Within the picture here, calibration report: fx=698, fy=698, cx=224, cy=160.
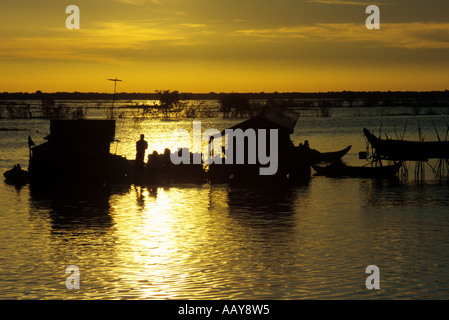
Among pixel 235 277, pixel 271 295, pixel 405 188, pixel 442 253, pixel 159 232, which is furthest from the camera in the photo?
pixel 405 188

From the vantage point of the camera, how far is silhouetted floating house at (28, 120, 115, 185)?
3312 centimetres

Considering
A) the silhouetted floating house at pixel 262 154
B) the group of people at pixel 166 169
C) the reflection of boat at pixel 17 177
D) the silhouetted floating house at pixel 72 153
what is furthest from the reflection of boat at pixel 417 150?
the reflection of boat at pixel 17 177

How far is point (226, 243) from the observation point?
18.4 m

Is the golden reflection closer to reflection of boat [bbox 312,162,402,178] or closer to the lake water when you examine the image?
the lake water

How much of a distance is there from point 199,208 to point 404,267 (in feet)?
36.4

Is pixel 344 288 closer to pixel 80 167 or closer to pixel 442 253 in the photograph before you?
pixel 442 253

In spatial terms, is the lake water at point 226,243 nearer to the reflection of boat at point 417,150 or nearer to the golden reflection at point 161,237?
the golden reflection at point 161,237

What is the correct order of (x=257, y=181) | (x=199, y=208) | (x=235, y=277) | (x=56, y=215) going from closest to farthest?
(x=235, y=277), (x=56, y=215), (x=199, y=208), (x=257, y=181)

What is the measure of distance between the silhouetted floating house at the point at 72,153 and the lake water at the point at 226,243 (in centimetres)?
260

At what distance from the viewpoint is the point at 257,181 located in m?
34.9

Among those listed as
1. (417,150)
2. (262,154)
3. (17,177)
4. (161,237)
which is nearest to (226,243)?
(161,237)

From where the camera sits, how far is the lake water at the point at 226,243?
1377cm

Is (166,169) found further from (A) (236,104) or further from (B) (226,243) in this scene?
(A) (236,104)

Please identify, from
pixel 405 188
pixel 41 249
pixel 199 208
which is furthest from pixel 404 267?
pixel 405 188
